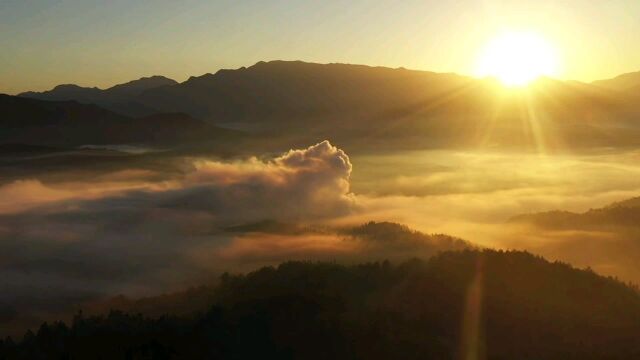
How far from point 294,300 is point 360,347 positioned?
24608 millimetres

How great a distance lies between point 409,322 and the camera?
9606 centimetres

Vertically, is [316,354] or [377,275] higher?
[377,275]

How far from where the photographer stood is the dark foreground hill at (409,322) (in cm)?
8900

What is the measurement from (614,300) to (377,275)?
45.1 metres

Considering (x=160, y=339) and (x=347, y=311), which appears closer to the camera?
(x=160, y=339)

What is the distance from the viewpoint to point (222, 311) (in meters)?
110

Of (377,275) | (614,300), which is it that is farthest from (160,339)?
(614,300)

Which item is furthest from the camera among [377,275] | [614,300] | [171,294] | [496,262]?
[171,294]

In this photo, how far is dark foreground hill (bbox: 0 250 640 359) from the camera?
89000 millimetres

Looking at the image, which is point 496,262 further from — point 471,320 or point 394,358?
point 394,358

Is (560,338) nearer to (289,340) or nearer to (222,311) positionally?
(289,340)

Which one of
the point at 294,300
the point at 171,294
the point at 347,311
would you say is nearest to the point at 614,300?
the point at 347,311

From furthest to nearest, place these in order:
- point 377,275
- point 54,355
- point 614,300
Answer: point 377,275 < point 614,300 < point 54,355

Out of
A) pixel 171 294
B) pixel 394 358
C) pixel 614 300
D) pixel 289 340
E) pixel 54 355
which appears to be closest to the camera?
pixel 394 358
